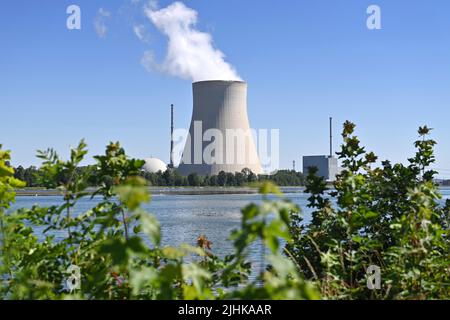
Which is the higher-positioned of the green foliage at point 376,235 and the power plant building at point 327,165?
the power plant building at point 327,165

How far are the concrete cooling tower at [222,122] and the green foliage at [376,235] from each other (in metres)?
33.5

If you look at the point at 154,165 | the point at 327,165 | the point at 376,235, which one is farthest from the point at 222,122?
the point at 376,235

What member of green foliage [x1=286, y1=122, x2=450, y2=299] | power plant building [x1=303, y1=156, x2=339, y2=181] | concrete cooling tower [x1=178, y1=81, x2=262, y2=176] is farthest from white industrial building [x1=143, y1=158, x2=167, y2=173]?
green foliage [x1=286, y1=122, x2=450, y2=299]

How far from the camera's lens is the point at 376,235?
2990 millimetres

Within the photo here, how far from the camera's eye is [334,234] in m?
2.67

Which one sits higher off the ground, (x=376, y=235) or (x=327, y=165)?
(x=327, y=165)

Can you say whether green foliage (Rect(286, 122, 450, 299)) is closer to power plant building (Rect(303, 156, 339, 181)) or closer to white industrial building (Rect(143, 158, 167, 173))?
power plant building (Rect(303, 156, 339, 181))

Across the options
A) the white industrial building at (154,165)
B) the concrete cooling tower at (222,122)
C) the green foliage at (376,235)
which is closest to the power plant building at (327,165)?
the white industrial building at (154,165)

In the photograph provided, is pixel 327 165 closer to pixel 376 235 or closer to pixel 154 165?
pixel 154 165

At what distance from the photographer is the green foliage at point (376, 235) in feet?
6.45

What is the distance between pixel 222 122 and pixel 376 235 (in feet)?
115

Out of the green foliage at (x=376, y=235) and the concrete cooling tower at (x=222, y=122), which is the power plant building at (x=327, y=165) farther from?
the green foliage at (x=376, y=235)

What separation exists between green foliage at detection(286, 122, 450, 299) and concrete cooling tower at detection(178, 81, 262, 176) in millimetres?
33548
